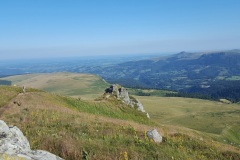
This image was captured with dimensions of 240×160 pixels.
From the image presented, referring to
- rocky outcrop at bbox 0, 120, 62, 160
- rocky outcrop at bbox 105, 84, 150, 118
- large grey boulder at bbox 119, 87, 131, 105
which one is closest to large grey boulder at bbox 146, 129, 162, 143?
rocky outcrop at bbox 0, 120, 62, 160

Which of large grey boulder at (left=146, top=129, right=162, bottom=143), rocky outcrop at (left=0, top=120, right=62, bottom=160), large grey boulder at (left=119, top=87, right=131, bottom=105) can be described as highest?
rocky outcrop at (left=0, top=120, right=62, bottom=160)

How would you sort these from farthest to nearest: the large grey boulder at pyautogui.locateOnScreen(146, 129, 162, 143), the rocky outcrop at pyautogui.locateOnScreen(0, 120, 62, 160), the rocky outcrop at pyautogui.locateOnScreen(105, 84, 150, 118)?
the rocky outcrop at pyautogui.locateOnScreen(105, 84, 150, 118) < the large grey boulder at pyautogui.locateOnScreen(146, 129, 162, 143) < the rocky outcrop at pyautogui.locateOnScreen(0, 120, 62, 160)

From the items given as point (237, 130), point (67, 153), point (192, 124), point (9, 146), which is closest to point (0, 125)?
point (9, 146)

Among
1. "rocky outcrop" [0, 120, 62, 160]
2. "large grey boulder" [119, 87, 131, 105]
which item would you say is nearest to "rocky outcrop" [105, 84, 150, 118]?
"large grey boulder" [119, 87, 131, 105]

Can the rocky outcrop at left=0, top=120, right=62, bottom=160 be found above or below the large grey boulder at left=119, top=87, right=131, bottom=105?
above

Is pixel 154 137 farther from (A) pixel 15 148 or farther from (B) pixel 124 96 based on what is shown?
(B) pixel 124 96

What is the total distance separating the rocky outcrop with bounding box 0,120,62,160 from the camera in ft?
30.2

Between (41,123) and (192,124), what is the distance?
9533 cm

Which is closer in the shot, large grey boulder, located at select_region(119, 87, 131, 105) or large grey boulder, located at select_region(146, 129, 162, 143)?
large grey boulder, located at select_region(146, 129, 162, 143)

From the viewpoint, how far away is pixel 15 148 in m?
10.2

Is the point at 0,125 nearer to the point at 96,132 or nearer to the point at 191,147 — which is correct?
the point at 96,132

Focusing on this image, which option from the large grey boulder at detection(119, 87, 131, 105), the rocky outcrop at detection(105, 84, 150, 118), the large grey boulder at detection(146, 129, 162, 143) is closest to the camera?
the large grey boulder at detection(146, 129, 162, 143)

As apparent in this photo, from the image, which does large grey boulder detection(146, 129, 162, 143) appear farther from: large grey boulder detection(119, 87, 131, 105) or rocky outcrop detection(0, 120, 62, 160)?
large grey boulder detection(119, 87, 131, 105)

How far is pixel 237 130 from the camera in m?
82.4
